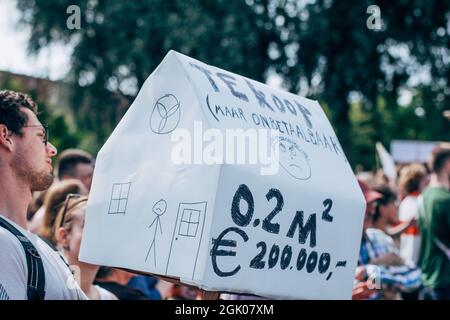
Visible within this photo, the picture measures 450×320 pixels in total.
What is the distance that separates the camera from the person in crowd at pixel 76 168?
5.12m

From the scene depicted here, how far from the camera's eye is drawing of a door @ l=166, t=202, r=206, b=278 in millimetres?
1837

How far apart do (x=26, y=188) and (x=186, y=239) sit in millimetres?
587

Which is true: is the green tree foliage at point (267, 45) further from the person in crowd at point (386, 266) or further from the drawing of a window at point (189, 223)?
the drawing of a window at point (189, 223)

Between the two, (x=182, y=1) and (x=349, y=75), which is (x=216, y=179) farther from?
(x=349, y=75)

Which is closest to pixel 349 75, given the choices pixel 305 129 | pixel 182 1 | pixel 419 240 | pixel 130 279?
pixel 182 1

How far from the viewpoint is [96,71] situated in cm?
1534

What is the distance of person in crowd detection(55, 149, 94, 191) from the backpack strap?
3170 millimetres

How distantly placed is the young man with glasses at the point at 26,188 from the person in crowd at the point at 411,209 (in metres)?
4.05

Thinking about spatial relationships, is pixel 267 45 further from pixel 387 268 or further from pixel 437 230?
pixel 387 268

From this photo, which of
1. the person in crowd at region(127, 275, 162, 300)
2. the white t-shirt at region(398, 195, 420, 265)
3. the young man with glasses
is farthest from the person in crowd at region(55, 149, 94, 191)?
the young man with glasses

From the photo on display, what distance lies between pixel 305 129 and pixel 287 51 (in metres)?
13.4

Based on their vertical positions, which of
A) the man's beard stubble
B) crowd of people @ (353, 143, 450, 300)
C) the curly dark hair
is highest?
crowd of people @ (353, 143, 450, 300)

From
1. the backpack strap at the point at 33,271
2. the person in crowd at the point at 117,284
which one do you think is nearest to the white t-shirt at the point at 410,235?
the person in crowd at the point at 117,284

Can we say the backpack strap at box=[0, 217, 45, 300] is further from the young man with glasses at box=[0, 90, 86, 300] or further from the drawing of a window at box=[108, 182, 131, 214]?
the drawing of a window at box=[108, 182, 131, 214]
